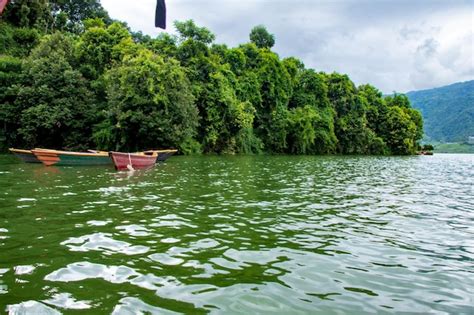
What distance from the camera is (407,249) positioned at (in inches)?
249

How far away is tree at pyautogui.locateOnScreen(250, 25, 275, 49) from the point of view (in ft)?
220

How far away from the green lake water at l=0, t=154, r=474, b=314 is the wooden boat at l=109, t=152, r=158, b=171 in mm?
7399

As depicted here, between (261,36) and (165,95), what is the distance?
39473mm

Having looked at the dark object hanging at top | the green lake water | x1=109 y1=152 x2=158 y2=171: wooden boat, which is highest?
the dark object hanging at top

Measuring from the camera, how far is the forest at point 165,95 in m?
33.5

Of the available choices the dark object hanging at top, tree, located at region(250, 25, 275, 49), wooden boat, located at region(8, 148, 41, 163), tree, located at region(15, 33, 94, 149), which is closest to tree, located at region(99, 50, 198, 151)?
tree, located at region(15, 33, 94, 149)

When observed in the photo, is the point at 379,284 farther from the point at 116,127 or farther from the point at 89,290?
the point at 116,127

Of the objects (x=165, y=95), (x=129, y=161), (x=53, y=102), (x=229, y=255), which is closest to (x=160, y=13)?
(x=229, y=255)

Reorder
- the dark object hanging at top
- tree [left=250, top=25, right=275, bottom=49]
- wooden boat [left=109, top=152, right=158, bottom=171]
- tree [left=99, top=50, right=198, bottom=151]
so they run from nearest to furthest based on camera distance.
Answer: the dark object hanging at top → wooden boat [left=109, top=152, right=158, bottom=171] → tree [left=99, top=50, right=198, bottom=151] → tree [left=250, top=25, right=275, bottom=49]

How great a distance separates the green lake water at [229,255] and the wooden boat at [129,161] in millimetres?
7399

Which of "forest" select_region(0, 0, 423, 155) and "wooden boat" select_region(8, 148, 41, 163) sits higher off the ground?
"forest" select_region(0, 0, 423, 155)

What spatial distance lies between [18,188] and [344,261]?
10677 millimetres

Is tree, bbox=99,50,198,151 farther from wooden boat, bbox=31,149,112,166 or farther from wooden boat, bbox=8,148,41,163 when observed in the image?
wooden boat, bbox=31,149,112,166

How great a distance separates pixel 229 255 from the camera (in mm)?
5645
